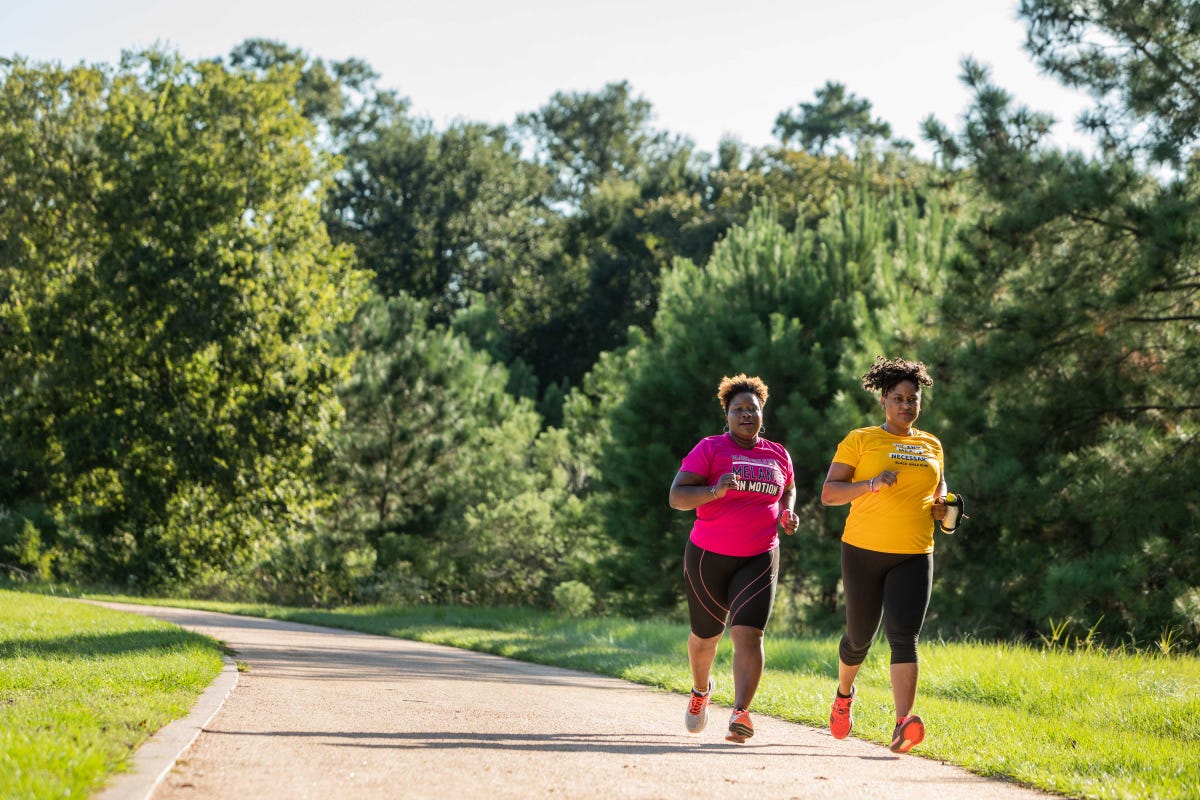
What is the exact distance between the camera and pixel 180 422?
2742cm

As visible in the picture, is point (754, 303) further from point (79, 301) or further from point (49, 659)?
point (49, 659)

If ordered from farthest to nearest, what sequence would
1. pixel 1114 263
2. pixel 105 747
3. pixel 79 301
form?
pixel 79 301, pixel 1114 263, pixel 105 747

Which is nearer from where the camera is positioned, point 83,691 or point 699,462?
point 699,462

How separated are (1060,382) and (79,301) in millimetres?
20040

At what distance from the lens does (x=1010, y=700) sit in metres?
9.98

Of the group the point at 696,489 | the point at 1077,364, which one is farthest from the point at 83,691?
the point at 1077,364

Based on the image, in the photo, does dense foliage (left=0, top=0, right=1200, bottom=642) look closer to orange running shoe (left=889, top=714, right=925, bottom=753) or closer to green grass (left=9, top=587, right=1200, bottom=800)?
green grass (left=9, top=587, right=1200, bottom=800)

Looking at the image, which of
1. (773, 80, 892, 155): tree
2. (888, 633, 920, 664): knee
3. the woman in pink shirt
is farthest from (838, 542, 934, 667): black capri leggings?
(773, 80, 892, 155): tree

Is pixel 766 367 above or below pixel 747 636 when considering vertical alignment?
above

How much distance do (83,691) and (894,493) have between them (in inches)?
197

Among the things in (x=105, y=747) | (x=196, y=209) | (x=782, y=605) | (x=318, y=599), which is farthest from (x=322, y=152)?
(x=105, y=747)

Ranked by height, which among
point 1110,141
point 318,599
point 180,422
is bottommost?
point 318,599

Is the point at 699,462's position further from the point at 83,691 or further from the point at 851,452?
the point at 83,691

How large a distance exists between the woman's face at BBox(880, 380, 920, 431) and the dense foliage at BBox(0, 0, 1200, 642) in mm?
8636
